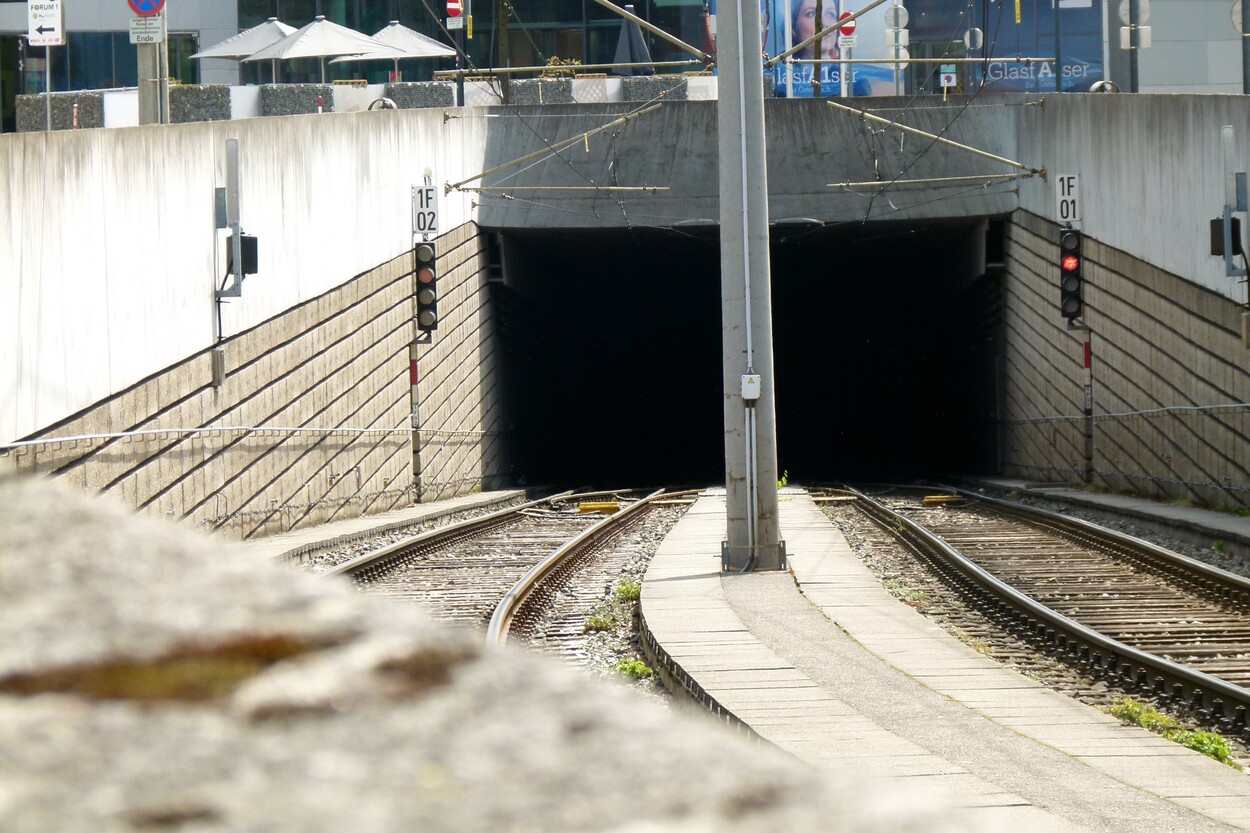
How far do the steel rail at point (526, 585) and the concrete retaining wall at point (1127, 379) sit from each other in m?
8.03

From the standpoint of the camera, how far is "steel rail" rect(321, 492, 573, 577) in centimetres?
1434

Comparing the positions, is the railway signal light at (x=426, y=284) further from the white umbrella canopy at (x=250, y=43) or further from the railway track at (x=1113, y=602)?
the white umbrella canopy at (x=250, y=43)

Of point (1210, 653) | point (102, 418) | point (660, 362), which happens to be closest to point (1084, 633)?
point (1210, 653)

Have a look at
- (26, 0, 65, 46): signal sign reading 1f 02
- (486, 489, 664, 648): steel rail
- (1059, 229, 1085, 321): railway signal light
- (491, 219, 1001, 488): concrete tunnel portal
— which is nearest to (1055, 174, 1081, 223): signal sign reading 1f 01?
(1059, 229, 1085, 321): railway signal light

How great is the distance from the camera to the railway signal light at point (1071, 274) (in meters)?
23.9

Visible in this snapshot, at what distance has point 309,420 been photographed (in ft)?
64.7

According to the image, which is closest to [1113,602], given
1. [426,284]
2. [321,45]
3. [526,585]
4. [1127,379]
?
[526,585]

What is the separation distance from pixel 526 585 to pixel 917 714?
593cm

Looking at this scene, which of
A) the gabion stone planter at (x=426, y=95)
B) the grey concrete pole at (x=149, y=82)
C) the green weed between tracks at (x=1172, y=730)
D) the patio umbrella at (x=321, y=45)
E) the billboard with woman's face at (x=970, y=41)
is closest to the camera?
the green weed between tracks at (x=1172, y=730)

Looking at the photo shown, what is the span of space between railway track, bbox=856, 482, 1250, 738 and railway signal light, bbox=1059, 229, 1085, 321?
5438 millimetres

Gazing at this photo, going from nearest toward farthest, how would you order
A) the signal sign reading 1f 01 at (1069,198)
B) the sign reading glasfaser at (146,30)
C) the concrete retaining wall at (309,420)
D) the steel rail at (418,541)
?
1. the steel rail at (418,541)
2. the concrete retaining wall at (309,420)
3. the sign reading glasfaser at (146,30)
4. the signal sign reading 1f 01 at (1069,198)

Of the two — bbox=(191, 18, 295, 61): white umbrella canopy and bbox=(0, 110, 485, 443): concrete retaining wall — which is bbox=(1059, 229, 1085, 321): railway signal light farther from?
bbox=(191, 18, 295, 61): white umbrella canopy

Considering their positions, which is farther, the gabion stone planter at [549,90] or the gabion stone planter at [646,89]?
the gabion stone planter at [646,89]

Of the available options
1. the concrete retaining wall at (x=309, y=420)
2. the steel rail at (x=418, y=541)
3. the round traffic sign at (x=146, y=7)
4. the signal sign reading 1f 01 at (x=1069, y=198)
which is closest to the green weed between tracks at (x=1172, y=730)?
the concrete retaining wall at (x=309, y=420)
